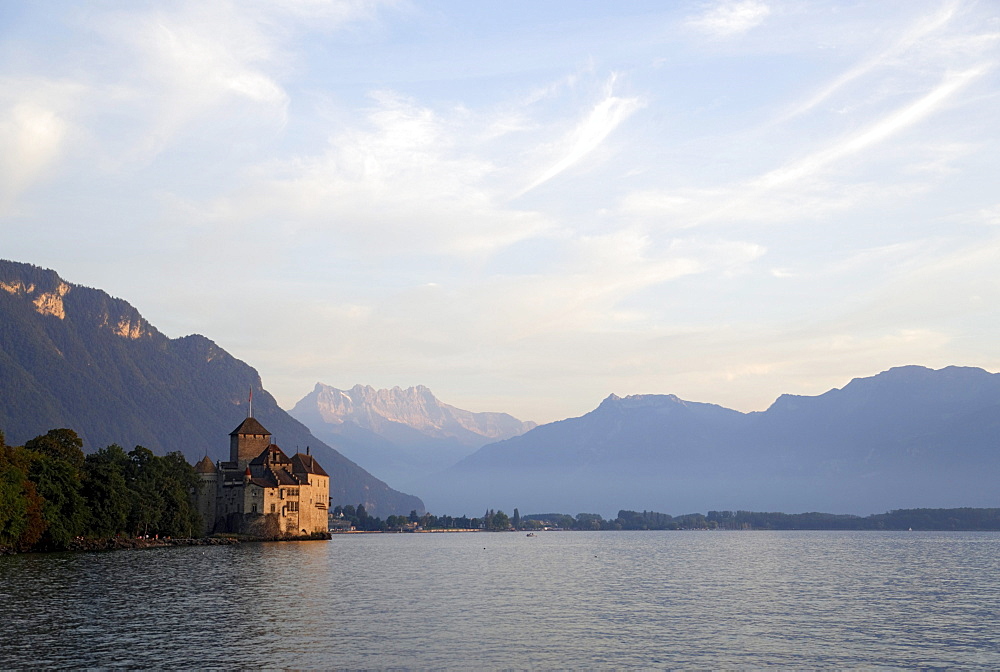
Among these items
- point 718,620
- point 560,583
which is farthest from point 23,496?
point 718,620

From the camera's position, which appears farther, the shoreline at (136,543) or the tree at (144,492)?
the tree at (144,492)

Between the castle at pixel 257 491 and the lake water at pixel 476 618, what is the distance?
7084 centimetres

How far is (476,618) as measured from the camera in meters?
55.3

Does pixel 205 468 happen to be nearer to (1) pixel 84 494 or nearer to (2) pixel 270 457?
(2) pixel 270 457

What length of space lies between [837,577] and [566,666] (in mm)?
61890

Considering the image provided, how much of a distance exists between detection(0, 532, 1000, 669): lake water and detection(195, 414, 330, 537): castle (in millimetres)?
70843

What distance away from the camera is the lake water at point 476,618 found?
41.9m

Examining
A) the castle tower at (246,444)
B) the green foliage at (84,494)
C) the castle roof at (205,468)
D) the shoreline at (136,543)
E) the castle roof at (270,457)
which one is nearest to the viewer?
the green foliage at (84,494)

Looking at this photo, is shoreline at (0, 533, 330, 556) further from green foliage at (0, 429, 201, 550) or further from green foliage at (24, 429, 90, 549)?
green foliage at (24, 429, 90, 549)

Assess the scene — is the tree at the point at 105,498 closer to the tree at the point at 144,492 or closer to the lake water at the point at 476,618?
the tree at the point at 144,492

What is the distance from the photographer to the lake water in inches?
1649

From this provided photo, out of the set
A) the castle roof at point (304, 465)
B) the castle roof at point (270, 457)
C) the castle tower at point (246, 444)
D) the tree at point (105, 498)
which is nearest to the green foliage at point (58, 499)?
the tree at point (105, 498)

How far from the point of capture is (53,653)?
40.1 metres

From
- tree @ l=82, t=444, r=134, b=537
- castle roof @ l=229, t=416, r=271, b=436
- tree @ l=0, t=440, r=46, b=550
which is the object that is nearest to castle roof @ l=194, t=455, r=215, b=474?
castle roof @ l=229, t=416, r=271, b=436
